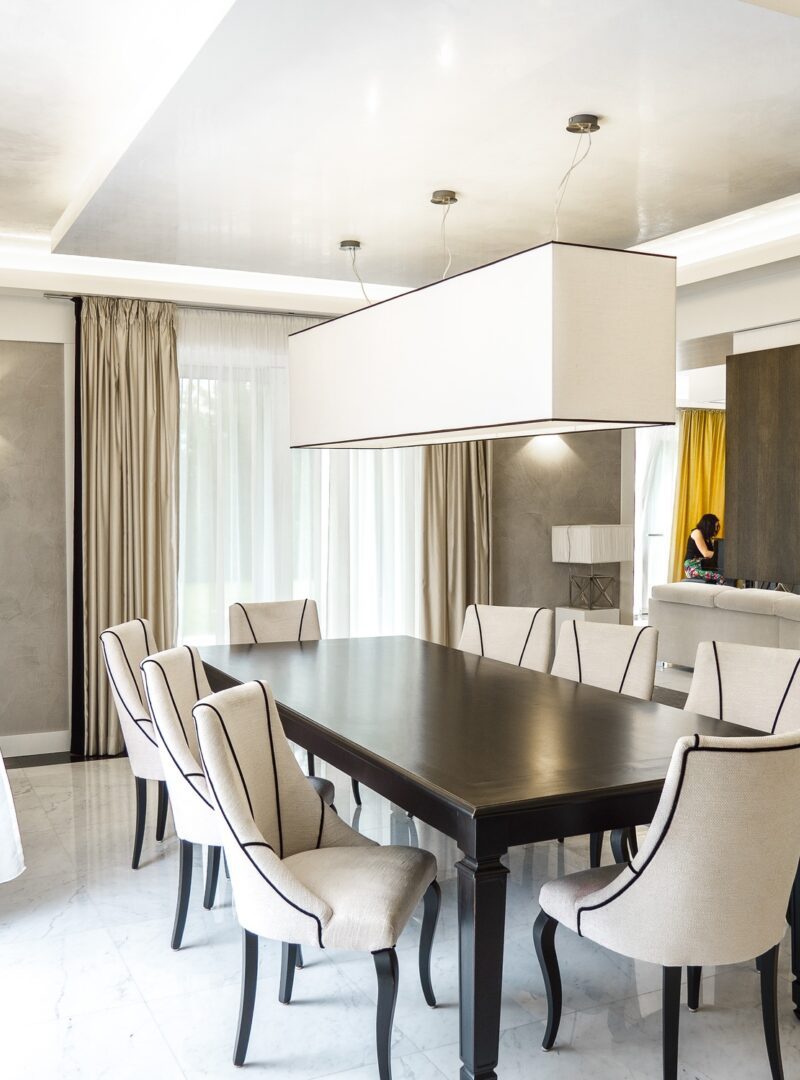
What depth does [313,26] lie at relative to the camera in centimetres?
258

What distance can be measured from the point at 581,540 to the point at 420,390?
370 centimetres

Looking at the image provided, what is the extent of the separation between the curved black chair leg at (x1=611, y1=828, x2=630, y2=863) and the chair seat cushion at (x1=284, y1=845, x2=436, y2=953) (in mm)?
953

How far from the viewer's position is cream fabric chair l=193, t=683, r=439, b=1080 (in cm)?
223

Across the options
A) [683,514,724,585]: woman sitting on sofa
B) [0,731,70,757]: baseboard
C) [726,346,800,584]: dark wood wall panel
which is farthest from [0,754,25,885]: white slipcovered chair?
[683,514,724,585]: woman sitting on sofa

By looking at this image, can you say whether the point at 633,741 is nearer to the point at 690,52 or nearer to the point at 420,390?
the point at 420,390

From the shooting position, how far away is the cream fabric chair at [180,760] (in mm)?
2807

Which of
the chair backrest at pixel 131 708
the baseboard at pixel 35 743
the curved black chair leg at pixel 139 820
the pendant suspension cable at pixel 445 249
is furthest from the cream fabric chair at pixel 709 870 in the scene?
the baseboard at pixel 35 743

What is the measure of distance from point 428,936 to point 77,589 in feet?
11.3

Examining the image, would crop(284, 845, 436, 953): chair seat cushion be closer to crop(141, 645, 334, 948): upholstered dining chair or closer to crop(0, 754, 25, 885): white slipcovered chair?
crop(141, 645, 334, 948): upholstered dining chair

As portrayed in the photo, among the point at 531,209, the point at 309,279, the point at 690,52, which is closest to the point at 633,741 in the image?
the point at 690,52

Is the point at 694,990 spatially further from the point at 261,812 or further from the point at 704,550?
the point at 704,550

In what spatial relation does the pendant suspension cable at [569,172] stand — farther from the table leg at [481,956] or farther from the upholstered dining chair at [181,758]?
the table leg at [481,956]

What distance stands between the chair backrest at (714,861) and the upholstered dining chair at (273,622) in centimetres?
265

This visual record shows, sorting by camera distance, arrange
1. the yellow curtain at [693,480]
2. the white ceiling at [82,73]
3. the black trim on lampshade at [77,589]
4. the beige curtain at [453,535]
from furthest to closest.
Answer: the yellow curtain at [693,480] → the beige curtain at [453,535] → the black trim on lampshade at [77,589] → the white ceiling at [82,73]
